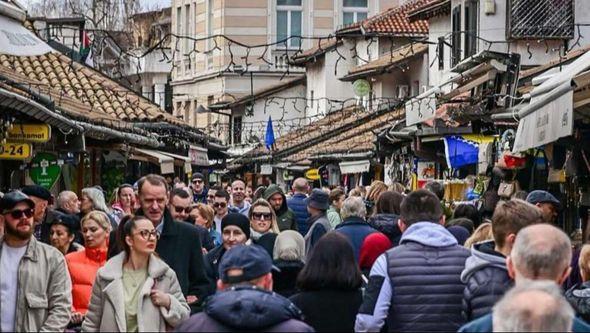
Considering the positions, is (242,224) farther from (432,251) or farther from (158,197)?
(432,251)

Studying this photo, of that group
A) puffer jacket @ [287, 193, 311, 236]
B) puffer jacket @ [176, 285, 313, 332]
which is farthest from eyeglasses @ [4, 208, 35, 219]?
puffer jacket @ [287, 193, 311, 236]

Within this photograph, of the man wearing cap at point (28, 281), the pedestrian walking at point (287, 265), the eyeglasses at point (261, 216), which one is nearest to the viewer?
the man wearing cap at point (28, 281)

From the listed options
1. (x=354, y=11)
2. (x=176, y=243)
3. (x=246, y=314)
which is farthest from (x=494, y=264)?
(x=354, y=11)

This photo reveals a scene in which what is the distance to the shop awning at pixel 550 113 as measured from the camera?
16047mm

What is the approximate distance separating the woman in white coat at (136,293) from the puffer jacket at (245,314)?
2.66 metres

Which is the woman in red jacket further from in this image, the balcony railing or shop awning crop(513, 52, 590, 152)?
the balcony railing

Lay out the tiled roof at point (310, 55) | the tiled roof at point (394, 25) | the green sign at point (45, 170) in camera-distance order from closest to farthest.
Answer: the green sign at point (45, 170) → the tiled roof at point (394, 25) → the tiled roof at point (310, 55)

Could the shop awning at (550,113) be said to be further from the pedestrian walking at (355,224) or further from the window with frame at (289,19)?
the window with frame at (289,19)

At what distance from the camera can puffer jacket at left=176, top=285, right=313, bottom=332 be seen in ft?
26.7

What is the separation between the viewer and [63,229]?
14422 millimetres

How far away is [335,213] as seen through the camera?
2242cm

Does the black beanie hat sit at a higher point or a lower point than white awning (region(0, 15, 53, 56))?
lower

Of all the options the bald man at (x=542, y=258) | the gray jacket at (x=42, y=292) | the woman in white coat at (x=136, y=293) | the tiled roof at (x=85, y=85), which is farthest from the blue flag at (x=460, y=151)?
the bald man at (x=542, y=258)

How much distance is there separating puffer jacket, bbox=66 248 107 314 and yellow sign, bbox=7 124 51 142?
808 centimetres
